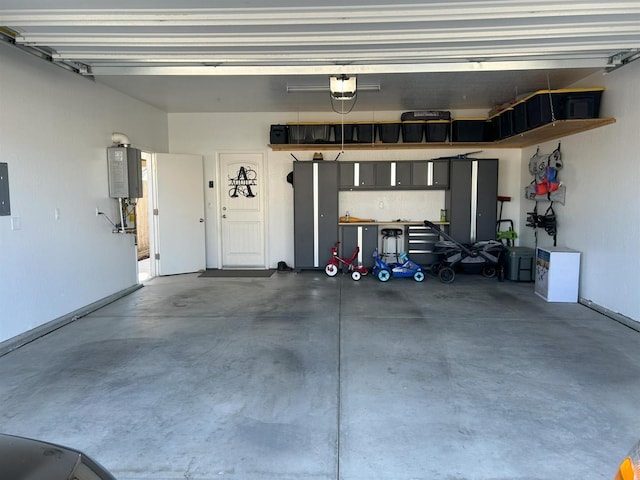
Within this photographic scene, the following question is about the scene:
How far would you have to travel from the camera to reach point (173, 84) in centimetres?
567

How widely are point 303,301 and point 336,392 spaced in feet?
8.52

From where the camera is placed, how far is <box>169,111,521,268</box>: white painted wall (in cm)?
759

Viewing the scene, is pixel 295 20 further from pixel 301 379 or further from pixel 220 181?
pixel 220 181

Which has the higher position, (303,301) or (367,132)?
(367,132)

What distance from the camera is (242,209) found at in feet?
26.2

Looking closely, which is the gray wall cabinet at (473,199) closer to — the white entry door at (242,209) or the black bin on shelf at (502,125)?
the black bin on shelf at (502,125)

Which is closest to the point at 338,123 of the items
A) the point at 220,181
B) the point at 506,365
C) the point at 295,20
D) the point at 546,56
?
the point at 220,181

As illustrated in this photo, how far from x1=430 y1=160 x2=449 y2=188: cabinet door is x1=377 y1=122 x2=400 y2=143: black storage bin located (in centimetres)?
78

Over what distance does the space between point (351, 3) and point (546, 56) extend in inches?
86.8

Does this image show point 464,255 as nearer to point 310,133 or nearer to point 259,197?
point 310,133

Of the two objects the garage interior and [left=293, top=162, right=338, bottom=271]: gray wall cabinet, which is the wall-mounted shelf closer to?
the garage interior

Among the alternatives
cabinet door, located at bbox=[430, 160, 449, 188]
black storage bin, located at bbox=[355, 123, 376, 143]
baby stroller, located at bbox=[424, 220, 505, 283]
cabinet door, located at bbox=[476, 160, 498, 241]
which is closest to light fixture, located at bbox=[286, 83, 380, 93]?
black storage bin, located at bbox=[355, 123, 376, 143]

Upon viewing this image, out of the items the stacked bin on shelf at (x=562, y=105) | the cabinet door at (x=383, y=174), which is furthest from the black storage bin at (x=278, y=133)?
the stacked bin on shelf at (x=562, y=105)

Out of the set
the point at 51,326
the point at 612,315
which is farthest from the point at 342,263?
the point at 51,326
